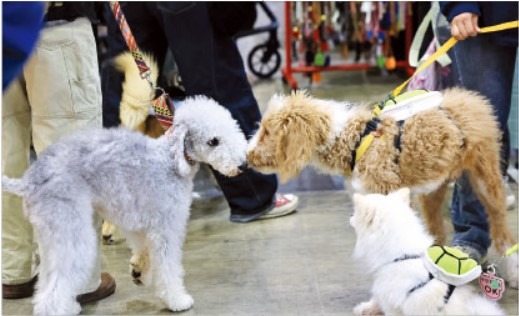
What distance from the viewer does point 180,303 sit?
114 inches

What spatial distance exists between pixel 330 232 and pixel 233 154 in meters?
1.10

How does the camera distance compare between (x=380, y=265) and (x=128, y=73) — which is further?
(x=128, y=73)

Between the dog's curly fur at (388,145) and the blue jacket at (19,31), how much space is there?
1507 mm

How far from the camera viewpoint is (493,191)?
2.85 metres

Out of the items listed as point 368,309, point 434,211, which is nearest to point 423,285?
point 368,309

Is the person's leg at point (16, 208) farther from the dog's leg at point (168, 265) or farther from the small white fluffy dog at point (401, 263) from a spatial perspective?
the small white fluffy dog at point (401, 263)

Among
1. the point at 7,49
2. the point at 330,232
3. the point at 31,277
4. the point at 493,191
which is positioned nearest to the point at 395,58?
the point at 330,232

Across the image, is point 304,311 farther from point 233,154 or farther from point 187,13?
point 187,13

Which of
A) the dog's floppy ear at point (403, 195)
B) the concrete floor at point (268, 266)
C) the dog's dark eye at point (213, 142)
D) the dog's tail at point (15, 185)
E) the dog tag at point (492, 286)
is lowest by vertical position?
the concrete floor at point (268, 266)

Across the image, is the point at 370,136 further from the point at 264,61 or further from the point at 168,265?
the point at 264,61

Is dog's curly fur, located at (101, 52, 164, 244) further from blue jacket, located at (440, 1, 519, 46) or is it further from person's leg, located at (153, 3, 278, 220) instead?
blue jacket, located at (440, 1, 519, 46)

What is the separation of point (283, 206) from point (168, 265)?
127 cm

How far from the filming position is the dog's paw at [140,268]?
2955 mm

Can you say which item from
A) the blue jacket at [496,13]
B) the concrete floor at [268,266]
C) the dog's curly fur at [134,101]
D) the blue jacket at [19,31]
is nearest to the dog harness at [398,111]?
the blue jacket at [496,13]
